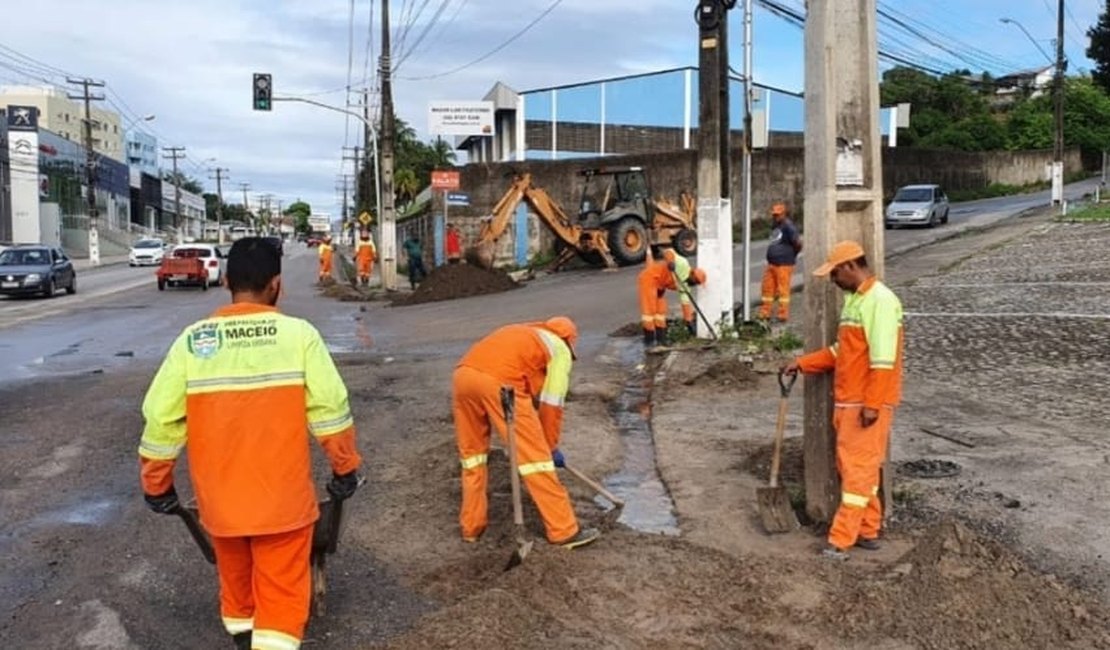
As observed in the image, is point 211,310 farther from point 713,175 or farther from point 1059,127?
point 1059,127

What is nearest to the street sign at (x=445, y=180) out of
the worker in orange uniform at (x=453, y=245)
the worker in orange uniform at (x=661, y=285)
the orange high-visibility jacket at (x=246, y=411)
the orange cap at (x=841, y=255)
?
the worker in orange uniform at (x=453, y=245)

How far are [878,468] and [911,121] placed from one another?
5921cm

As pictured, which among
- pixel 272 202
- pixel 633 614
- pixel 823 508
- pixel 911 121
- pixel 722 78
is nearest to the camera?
pixel 633 614

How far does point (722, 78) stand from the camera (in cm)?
1368

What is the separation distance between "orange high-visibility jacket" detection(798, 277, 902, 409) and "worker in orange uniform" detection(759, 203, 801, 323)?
9.38 m

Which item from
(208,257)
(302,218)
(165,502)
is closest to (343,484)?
(165,502)

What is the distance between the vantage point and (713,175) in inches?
522

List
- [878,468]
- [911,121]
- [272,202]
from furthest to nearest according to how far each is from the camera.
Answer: [272,202] → [911,121] → [878,468]

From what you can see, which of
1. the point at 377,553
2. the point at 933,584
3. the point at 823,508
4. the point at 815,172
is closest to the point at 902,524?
the point at 823,508

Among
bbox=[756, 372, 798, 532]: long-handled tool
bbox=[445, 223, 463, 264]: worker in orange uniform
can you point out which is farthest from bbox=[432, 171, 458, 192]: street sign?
bbox=[756, 372, 798, 532]: long-handled tool

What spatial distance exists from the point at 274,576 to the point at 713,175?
34.2 ft

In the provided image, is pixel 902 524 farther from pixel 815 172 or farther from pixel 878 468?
pixel 815 172

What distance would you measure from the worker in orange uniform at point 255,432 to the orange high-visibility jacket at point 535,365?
2047 millimetres

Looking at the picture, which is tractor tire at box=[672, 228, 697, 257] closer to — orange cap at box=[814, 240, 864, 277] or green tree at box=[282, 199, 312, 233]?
orange cap at box=[814, 240, 864, 277]
